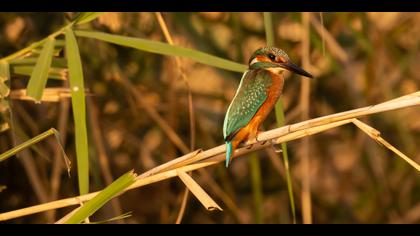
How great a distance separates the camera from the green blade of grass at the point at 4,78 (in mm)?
1873

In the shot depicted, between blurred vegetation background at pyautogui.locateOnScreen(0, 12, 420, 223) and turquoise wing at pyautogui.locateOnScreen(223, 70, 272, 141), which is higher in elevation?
blurred vegetation background at pyautogui.locateOnScreen(0, 12, 420, 223)

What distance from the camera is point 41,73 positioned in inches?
70.4

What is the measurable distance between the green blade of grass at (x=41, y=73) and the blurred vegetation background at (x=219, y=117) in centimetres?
75

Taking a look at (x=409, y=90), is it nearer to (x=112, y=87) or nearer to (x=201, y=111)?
(x=201, y=111)

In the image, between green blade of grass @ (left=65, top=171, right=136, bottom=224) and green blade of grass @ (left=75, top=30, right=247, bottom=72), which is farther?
green blade of grass @ (left=75, top=30, right=247, bottom=72)

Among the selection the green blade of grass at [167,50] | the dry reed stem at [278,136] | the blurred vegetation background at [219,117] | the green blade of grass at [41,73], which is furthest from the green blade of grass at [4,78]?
the blurred vegetation background at [219,117]

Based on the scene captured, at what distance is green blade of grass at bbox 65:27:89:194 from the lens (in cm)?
168

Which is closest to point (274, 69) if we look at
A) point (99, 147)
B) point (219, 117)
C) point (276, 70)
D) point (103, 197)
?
point (276, 70)

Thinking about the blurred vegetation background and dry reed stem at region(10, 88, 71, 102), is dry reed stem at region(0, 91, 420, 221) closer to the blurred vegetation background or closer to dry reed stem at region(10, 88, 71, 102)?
dry reed stem at region(10, 88, 71, 102)

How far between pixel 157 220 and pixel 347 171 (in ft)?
3.34

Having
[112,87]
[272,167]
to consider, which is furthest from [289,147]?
[112,87]

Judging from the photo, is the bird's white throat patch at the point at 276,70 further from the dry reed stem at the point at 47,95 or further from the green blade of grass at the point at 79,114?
the dry reed stem at the point at 47,95

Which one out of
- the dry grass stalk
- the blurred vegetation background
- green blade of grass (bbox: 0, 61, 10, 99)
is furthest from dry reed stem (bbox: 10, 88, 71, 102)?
the dry grass stalk

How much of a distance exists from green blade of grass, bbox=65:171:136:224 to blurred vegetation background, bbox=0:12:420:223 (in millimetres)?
1121
